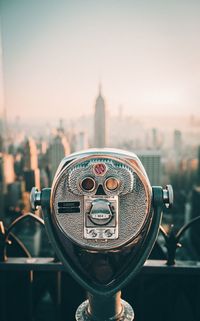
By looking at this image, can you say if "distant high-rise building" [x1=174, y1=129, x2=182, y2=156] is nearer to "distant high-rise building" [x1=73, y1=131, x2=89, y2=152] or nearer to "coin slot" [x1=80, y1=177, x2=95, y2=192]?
"distant high-rise building" [x1=73, y1=131, x2=89, y2=152]

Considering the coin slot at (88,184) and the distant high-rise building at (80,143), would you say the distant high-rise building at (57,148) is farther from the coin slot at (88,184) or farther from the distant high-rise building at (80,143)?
the coin slot at (88,184)

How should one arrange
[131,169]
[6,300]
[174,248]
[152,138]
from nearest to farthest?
1. [131,169]
2. [174,248]
3. [6,300]
4. [152,138]

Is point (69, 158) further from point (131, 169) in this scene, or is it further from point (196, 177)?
point (196, 177)

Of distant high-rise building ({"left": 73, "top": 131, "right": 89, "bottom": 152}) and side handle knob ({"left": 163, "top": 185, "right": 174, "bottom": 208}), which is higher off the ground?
distant high-rise building ({"left": 73, "top": 131, "right": 89, "bottom": 152})

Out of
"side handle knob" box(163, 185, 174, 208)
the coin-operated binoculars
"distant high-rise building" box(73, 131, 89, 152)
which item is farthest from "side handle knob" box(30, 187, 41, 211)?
"distant high-rise building" box(73, 131, 89, 152)

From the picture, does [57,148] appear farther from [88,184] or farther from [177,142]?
[88,184]

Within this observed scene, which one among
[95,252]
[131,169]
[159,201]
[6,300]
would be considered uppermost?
[131,169]

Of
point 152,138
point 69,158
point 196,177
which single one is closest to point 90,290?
point 69,158
